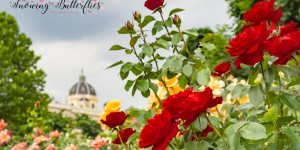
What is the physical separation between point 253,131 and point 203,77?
46 centimetres

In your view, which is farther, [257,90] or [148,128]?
[257,90]

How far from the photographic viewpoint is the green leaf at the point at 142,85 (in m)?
1.80

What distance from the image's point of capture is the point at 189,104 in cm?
128

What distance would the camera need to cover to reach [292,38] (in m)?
1.50

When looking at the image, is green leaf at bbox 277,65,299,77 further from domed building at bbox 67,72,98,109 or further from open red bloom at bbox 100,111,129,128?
domed building at bbox 67,72,98,109

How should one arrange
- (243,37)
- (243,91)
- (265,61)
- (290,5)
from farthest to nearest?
1. (290,5)
2. (243,91)
3. (265,61)
4. (243,37)

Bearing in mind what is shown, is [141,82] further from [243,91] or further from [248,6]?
[248,6]

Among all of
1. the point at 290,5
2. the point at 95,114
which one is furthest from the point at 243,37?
the point at 95,114

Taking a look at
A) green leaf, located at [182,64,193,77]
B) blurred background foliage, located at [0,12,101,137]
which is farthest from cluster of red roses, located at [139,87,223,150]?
blurred background foliage, located at [0,12,101,137]

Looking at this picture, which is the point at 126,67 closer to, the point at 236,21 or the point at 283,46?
the point at 283,46

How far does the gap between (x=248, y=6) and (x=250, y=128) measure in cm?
992

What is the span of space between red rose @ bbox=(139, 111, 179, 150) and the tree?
11.2 meters

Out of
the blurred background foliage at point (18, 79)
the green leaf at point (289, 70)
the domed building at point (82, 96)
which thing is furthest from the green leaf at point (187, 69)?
the domed building at point (82, 96)

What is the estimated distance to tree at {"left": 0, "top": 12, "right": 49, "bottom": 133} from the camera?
13.0m
